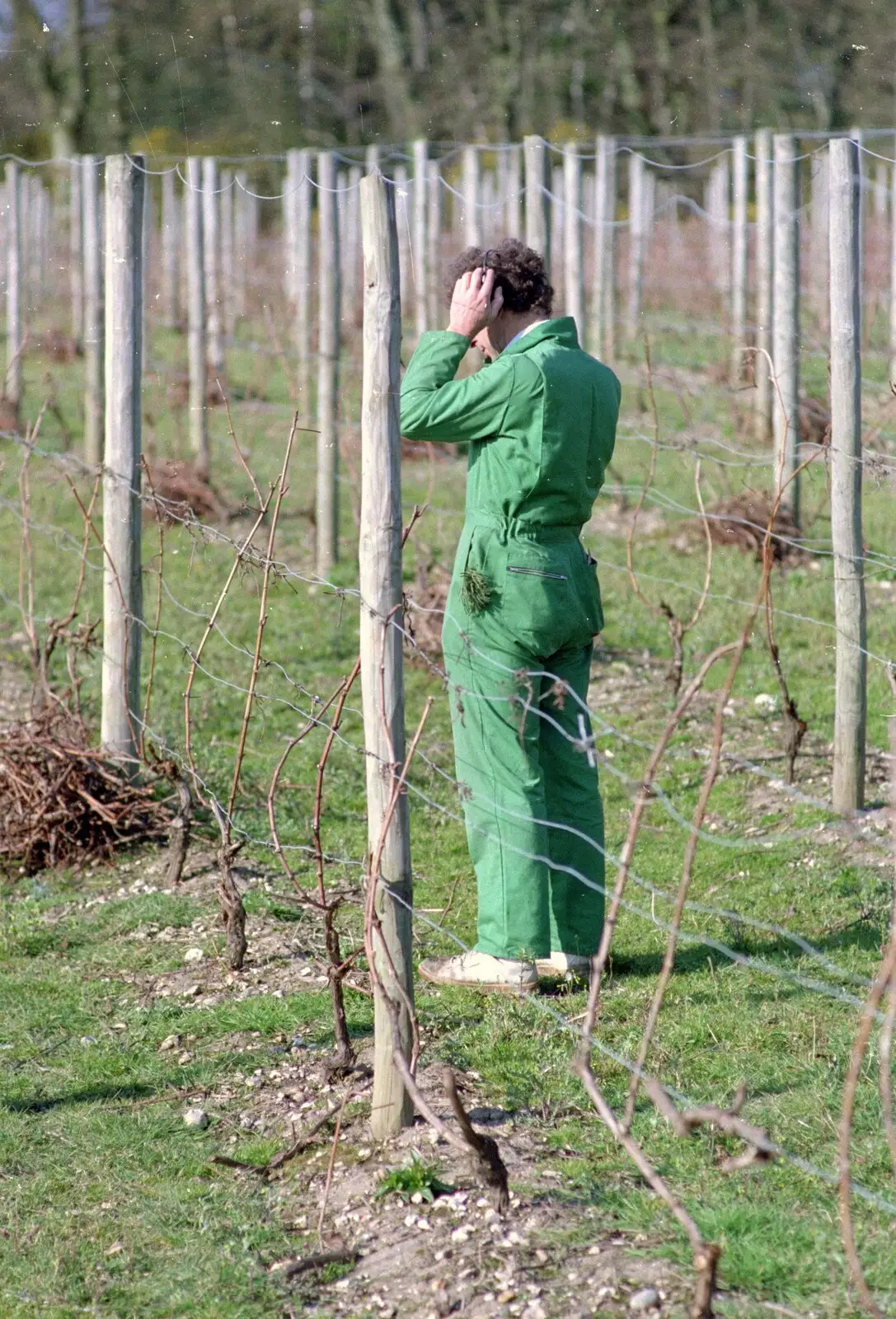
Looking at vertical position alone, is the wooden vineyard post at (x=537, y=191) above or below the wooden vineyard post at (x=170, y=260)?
below

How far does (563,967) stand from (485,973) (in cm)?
25

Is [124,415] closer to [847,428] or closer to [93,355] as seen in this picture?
[847,428]

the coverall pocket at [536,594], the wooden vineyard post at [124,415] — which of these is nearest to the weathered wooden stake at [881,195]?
the wooden vineyard post at [124,415]

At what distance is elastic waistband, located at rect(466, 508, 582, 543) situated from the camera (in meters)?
3.99

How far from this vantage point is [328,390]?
938cm

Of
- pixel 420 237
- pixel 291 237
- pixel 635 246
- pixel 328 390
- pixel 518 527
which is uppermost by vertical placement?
pixel 291 237

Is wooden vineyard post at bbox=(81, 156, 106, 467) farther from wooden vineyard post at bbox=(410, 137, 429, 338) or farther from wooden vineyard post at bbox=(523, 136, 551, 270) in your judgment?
wooden vineyard post at bbox=(523, 136, 551, 270)

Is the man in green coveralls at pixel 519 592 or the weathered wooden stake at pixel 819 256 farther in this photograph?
the weathered wooden stake at pixel 819 256

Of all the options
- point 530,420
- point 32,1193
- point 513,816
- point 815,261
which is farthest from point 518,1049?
point 815,261

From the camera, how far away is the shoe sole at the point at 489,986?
4172mm

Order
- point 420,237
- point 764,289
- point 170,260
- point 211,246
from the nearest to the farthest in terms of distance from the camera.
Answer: point 764,289
point 211,246
point 420,237
point 170,260

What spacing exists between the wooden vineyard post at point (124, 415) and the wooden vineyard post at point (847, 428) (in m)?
2.47

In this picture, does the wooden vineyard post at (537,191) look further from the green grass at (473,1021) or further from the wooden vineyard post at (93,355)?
the wooden vineyard post at (93,355)

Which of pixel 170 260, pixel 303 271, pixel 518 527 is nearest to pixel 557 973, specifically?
pixel 518 527
